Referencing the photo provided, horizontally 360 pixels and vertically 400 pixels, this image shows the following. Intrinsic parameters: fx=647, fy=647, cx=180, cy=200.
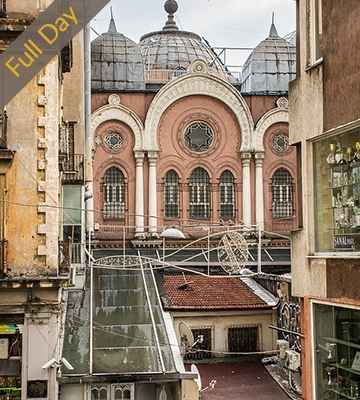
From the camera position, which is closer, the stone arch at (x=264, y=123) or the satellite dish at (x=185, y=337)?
the satellite dish at (x=185, y=337)

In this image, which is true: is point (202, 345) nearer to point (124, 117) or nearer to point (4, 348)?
point (4, 348)

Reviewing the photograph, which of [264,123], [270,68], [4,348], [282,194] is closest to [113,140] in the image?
[264,123]

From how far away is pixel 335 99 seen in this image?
10773mm

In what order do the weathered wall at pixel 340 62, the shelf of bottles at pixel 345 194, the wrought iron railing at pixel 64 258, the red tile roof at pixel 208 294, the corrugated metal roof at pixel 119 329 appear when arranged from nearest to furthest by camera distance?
the weathered wall at pixel 340 62, the shelf of bottles at pixel 345 194, the wrought iron railing at pixel 64 258, the corrugated metal roof at pixel 119 329, the red tile roof at pixel 208 294

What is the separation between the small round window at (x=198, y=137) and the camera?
111 ft

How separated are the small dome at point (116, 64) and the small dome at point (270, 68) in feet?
20.2

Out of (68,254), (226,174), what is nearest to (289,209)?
(226,174)

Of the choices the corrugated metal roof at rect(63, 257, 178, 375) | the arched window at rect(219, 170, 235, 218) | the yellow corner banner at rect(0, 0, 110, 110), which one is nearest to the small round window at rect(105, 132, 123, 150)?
the arched window at rect(219, 170, 235, 218)

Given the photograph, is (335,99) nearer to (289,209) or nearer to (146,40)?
(289,209)

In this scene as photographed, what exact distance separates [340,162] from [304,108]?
1327 millimetres

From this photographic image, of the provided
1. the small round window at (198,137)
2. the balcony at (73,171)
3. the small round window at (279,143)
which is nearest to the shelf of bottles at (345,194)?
the balcony at (73,171)

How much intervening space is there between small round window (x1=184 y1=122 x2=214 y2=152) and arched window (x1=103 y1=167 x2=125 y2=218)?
3970 millimetres

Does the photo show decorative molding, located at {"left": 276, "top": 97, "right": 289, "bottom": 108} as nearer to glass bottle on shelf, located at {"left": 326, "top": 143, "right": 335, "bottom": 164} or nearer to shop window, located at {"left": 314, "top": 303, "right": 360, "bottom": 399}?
glass bottle on shelf, located at {"left": 326, "top": 143, "right": 335, "bottom": 164}

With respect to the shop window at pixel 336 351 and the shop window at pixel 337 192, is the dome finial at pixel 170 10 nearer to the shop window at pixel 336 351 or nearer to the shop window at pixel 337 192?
the shop window at pixel 337 192
